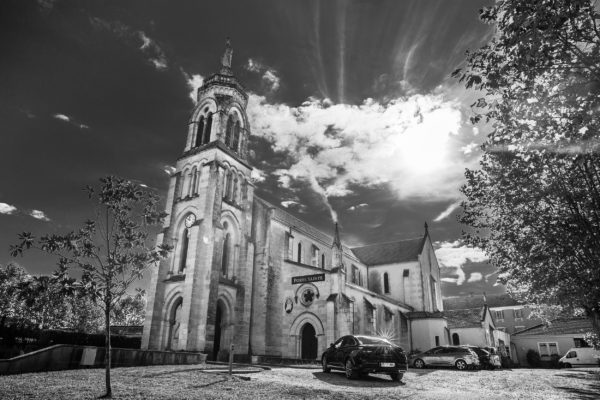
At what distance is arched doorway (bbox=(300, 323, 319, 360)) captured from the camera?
87.6 feet

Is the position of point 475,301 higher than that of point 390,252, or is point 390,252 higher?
point 390,252

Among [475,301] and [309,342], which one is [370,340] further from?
[475,301]

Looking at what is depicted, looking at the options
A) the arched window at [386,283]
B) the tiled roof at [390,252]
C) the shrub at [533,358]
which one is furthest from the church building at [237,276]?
the shrub at [533,358]

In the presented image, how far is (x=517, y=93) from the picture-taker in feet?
30.0

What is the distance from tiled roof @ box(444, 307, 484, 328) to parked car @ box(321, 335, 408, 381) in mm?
29075

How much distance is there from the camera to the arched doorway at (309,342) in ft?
87.6

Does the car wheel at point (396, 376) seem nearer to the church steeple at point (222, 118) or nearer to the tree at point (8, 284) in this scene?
the church steeple at point (222, 118)

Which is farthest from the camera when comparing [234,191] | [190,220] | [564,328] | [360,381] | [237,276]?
[564,328]

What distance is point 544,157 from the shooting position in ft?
41.4

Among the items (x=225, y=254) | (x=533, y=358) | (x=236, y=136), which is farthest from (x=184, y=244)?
(x=533, y=358)

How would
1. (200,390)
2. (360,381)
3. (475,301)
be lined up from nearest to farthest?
(200,390) < (360,381) < (475,301)

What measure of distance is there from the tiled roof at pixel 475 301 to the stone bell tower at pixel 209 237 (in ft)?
191

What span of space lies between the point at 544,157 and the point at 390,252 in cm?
3471

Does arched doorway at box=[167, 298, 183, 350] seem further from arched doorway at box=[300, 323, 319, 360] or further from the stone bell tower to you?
arched doorway at box=[300, 323, 319, 360]
